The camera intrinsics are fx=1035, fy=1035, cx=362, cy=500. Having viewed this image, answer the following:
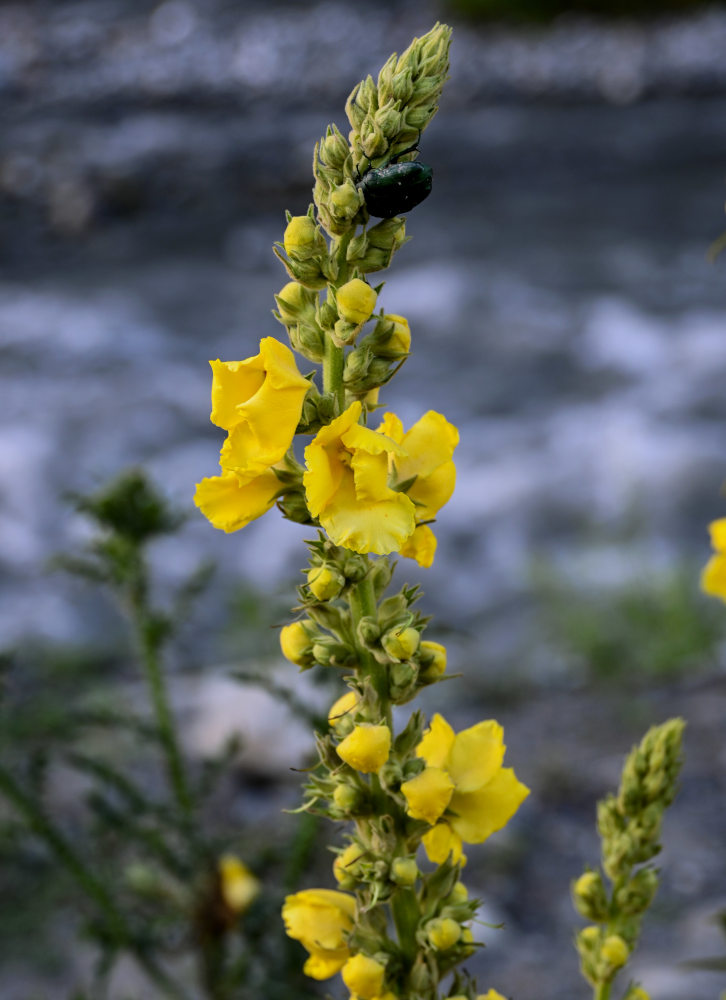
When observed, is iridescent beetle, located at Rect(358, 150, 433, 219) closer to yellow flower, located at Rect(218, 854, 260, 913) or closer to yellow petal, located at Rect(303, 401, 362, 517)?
yellow petal, located at Rect(303, 401, 362, 517)

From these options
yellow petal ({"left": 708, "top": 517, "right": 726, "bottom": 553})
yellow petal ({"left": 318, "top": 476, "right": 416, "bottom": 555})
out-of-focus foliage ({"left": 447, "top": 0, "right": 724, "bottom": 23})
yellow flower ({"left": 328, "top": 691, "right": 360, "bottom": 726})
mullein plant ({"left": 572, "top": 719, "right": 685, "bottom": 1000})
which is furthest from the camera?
out-of-focus foliage ({"left": 447, "top": 0, "right": 724, "bottom": 23})

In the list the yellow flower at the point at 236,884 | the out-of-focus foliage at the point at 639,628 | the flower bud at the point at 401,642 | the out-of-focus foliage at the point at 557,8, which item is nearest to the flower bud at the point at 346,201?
the flower bud at the point at 401,642

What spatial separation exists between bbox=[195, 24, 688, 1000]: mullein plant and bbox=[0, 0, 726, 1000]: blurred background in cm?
49

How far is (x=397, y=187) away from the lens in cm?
94

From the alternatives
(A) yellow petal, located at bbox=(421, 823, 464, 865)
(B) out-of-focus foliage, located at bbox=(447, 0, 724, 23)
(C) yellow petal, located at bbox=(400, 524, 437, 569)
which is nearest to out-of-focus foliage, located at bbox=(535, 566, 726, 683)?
(A) yellow petal, located at bbox=(421, 823, 464, 865)

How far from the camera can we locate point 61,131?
13.6 meters

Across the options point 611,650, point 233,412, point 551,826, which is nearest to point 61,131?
point 611,650

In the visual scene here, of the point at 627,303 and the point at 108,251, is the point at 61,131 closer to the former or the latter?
the point at 108,251

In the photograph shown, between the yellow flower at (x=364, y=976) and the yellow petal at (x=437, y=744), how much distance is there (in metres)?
0.19

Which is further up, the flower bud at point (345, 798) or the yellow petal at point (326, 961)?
the flower bud at point (345, 798)

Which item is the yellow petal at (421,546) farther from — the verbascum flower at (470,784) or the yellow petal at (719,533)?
the yellow petal at (719,533)

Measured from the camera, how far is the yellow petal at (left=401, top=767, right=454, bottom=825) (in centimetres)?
94

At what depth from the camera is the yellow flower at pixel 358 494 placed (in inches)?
35.9

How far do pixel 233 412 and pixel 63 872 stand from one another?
6.18 ft
